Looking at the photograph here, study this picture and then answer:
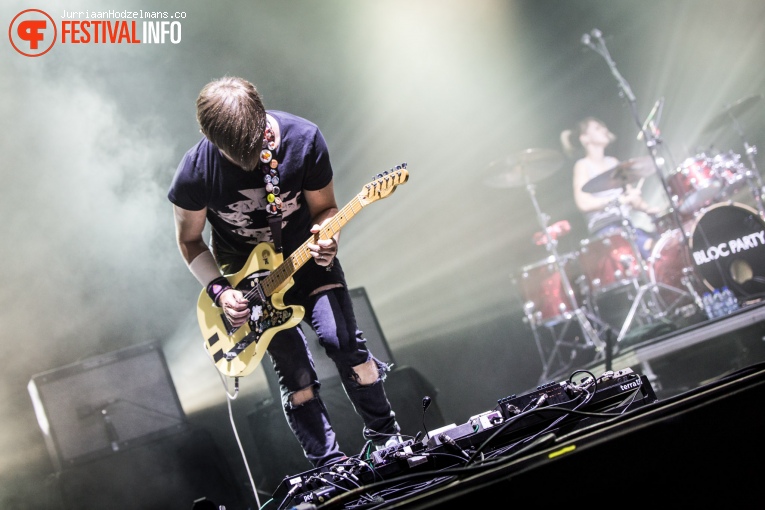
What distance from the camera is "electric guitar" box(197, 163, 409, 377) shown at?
263 cm

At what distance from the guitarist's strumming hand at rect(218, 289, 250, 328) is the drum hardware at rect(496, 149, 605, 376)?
234 centimetres

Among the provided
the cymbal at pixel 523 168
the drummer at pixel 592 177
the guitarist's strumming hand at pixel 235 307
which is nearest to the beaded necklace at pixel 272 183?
the guitarist's strumming hand at pixel 235 307

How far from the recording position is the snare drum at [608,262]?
4.35 m

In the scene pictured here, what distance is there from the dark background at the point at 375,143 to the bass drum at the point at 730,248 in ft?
1.78

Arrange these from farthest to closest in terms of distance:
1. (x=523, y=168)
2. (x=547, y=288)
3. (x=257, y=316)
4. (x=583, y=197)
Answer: (x=583, y=197) < (x=523, y=168) < (x=547, y=288) < (x=257, y=316)

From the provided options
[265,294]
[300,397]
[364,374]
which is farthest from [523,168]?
[300,397]

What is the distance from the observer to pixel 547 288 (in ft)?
14.3

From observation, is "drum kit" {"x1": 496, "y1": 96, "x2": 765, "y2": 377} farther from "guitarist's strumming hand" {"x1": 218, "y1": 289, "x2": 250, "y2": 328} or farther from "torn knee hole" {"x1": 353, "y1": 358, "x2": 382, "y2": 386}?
"guitarist's strumming hand" {"x1": 218, "y1": 289, "x2": 250, "y2": 328}

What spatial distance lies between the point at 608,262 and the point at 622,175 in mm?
660

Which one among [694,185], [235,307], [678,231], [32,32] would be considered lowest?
[678,231]

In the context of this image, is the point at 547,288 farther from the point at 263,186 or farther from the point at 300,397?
the point at 263,186

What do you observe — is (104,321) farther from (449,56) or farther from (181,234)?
(449,56)

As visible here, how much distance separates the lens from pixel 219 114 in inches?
103

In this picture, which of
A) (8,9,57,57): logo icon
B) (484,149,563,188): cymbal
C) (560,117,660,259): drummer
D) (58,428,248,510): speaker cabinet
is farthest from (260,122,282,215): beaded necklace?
(560,117,660,259): drummer
